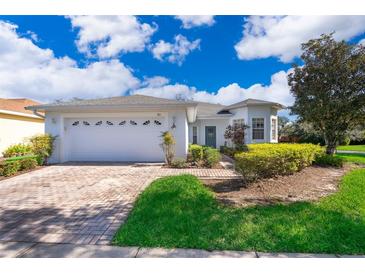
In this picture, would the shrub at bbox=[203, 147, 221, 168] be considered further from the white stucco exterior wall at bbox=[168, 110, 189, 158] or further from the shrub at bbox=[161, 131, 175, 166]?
the shrub at bbox=[161, 131, 175, 166]

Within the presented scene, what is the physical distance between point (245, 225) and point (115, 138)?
897cm

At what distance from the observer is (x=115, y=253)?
2766 millimetres

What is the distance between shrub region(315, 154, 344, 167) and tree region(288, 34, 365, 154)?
182 centimetres

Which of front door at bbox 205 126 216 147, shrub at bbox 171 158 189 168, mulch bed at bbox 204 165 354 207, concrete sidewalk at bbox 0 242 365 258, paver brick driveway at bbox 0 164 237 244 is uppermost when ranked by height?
front door at bbox 205 126 216 147

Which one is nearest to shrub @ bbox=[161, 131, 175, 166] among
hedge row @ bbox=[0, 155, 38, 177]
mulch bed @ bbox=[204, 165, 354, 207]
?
mulch bed @ bbox=[204, 165, 354, 207]

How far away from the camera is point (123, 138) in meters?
10.9

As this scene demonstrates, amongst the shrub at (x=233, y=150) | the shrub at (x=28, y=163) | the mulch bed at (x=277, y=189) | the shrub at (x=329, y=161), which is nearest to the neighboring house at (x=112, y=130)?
the shrub at (x=28, y=163)

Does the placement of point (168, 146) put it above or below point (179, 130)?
below

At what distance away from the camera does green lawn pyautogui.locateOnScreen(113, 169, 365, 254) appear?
2.95 m

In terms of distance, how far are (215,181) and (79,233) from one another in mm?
4411

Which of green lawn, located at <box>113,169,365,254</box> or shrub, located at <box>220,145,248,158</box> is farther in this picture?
shrub, located at <box>220,145,248,158</box>

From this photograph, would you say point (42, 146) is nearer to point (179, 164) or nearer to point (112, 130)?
point (112, 130)

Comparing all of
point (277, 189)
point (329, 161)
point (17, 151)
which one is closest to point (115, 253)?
point (277, 189)
